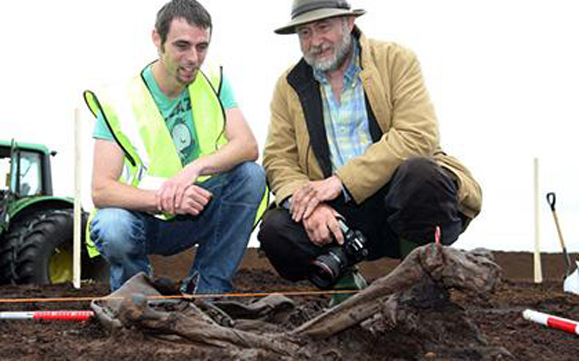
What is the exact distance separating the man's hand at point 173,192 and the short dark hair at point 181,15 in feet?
2.23

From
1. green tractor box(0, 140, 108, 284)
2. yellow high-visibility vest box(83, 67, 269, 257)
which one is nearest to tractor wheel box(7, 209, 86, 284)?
green tractor box(0, 140, 108, 284)

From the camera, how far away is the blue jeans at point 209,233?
3.74 m

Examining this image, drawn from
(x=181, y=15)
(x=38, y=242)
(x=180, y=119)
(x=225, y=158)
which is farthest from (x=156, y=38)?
(x=38, y=242)

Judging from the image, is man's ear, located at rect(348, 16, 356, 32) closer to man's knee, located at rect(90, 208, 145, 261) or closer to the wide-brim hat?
the wide-brim hat

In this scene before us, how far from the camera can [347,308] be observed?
2521 millimetres

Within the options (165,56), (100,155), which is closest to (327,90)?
(165,56)

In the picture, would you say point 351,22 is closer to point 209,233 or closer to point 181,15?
point 181,15

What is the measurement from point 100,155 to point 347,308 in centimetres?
171

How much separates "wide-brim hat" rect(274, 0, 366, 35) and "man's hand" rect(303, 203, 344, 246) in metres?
0.84

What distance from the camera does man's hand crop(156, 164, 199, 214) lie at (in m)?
3.47

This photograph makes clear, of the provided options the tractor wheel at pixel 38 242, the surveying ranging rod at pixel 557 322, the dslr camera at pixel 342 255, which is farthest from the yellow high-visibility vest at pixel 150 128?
the tractor wheel at pixel 38 242

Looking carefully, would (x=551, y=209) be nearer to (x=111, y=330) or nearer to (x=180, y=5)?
(x=180, y=5)

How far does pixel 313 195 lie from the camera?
3.42 meters

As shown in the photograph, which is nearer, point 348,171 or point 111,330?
point 111,330
